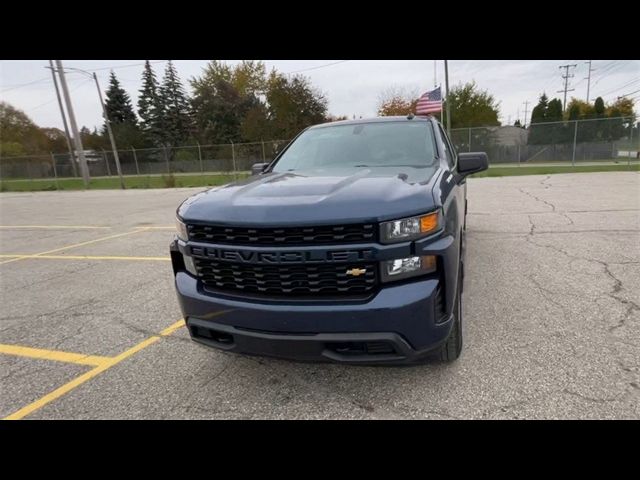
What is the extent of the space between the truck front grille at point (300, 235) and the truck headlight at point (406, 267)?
0.56 ft

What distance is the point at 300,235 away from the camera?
6.71 feet

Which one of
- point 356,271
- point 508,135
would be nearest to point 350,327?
point 356,271

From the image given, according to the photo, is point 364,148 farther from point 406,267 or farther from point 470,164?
point 406,267

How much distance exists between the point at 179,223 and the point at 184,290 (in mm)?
430

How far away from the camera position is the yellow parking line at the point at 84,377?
8.12ft

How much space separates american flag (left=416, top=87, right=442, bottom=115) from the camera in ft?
57.3

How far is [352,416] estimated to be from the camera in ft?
7.32

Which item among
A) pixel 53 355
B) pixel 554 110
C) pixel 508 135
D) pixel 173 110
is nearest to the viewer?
pixel 53 355

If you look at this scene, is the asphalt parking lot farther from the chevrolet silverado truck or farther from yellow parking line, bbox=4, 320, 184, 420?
the chevrolet silverado truck

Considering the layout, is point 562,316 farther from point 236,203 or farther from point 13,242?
point 13,242

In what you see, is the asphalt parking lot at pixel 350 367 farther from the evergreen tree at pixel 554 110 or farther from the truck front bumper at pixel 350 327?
the evergreen tree at pixel 554 110

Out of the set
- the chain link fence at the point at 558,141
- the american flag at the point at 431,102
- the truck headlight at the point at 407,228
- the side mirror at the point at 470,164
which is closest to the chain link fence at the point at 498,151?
the chain link fence at the point at 558,141

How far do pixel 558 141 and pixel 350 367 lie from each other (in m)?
28.3

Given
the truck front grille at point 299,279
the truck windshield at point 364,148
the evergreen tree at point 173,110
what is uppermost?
the evergreen tree at point 173,110
